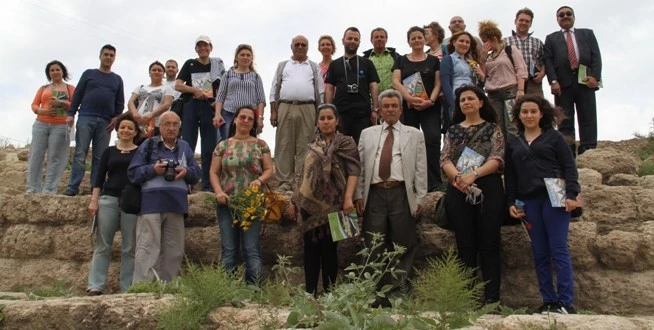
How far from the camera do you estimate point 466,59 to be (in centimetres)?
736

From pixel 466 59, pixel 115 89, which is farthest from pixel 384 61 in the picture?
pixel 115 89

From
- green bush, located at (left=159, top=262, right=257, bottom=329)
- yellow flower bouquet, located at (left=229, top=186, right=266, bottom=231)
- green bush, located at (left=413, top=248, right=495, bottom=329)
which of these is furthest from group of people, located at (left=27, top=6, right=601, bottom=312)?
green bush, located at (left=413, top=248, right=495, bottom=329)

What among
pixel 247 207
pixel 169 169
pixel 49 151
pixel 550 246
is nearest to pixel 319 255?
pixel 247 207

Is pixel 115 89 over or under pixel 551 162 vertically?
over

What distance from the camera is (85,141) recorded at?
779 cm

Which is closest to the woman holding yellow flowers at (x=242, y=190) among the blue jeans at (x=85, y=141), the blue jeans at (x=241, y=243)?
the blue jeans at (x=241, y=243)

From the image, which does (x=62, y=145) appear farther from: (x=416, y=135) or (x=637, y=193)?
(x=637, y=193)

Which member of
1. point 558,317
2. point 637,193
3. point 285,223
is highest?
point 637,193

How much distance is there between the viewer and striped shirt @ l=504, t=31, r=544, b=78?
26.6 feet

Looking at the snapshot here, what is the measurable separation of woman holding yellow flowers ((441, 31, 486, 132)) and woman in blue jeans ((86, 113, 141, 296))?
3329 millimetres

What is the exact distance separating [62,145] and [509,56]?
17.8ft

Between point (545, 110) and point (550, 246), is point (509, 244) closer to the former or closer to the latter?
point (550, 246)

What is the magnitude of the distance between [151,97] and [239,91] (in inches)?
55.7

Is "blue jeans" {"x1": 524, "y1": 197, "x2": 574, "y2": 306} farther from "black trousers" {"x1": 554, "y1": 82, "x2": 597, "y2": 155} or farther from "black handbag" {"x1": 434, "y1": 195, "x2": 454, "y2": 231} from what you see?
"black trousers" {"x1": 554, "y1": 82, "x2": 597, "y2": 155}
